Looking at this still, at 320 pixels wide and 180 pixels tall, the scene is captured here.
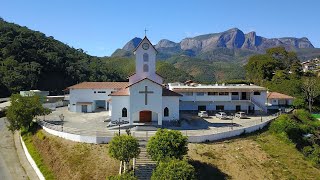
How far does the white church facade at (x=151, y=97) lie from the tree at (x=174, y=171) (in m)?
15.1

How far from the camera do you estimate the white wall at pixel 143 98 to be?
38.1m

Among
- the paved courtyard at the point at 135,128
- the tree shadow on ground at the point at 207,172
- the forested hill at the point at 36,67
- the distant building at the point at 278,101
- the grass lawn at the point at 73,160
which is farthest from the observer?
the forested hill at the point at 36,67

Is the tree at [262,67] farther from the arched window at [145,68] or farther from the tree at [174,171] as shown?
the tree at [174,171]

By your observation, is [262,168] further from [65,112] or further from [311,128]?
[65,112]

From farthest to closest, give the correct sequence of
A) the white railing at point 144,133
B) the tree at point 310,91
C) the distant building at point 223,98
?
the tree at point 310,91 → the distant building at point 223,98 → the white railing at point 144,133

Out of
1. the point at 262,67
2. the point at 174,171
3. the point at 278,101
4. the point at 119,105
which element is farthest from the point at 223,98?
the point at 262,67

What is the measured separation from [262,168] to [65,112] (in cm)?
3008

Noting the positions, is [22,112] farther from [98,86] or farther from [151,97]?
[98,86]

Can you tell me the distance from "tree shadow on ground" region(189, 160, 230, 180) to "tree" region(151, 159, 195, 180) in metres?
5.12

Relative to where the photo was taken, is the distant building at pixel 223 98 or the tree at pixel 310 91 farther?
the tree at pixel 310 91

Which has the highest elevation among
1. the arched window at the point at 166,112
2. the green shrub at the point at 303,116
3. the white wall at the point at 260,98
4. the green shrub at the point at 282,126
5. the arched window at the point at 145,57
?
the arched window at the point at 145,57

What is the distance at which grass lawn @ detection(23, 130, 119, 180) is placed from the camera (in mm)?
28625

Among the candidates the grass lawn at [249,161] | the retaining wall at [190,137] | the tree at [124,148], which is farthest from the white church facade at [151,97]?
the tree at [124,148]

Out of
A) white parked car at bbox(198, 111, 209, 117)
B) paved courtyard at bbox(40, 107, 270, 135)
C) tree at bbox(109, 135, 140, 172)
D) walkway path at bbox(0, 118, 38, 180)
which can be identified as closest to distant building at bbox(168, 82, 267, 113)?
paved courtyard at bbox(40, 107, 270, 135)
